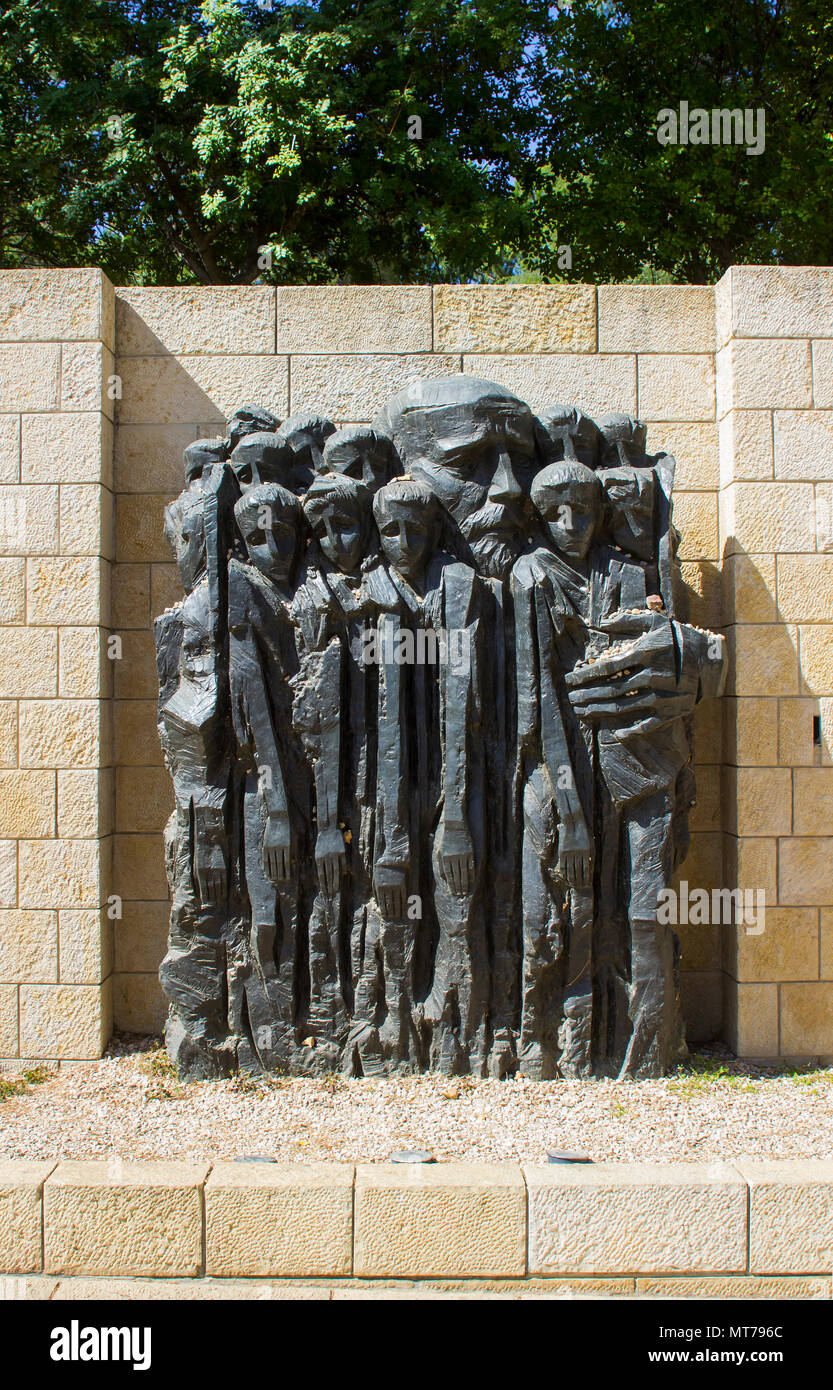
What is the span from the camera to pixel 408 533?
16.1 feet

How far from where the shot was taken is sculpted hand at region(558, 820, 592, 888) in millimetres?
4934

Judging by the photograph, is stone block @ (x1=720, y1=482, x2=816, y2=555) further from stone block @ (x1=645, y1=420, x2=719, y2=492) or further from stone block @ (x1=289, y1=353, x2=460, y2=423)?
stone block @ (x1=289, y1=353, x2=460, y2=423)

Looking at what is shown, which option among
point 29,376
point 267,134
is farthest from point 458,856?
point 267,134

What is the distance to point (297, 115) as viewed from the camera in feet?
33.4

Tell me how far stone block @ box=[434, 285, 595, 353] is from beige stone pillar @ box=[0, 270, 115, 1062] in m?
1.94

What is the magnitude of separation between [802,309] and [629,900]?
3364mm

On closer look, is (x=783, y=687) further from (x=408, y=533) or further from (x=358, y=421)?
(x=358, y=421)

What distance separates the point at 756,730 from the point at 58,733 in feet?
12.4

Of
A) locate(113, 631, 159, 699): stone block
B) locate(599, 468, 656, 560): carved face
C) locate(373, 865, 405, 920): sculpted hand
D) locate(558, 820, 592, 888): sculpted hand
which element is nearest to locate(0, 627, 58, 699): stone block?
locate(113, 631, 159, 699): stone block

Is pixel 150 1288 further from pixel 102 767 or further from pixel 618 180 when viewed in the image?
pixel 618 180

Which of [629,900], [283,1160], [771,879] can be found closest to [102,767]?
[283,1160]

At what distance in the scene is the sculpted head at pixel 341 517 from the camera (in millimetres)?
4988

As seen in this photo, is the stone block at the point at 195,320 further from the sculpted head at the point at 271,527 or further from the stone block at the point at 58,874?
the stone block at the point at 58,874

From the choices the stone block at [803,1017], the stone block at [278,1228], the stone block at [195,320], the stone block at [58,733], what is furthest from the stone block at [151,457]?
the stone block at [803,1017]
